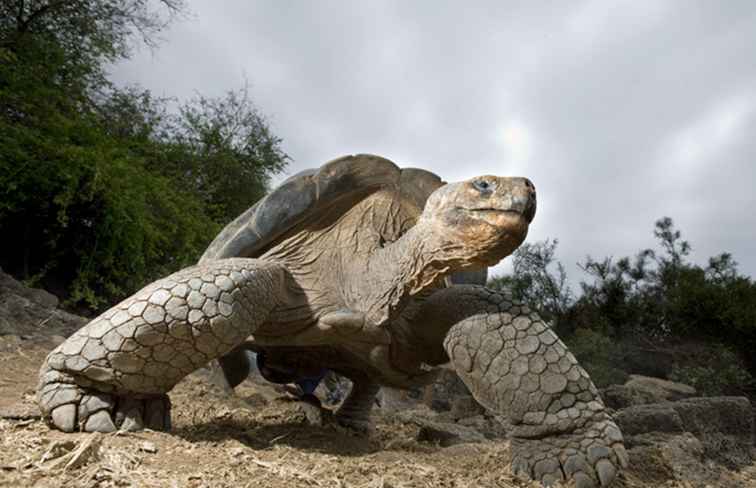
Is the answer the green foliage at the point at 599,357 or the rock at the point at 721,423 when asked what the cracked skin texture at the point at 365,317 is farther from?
the green foliage at the point at 599,357

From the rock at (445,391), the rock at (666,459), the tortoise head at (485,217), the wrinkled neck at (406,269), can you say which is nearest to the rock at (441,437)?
the rock at (666,459)

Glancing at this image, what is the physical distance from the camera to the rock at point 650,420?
9.24 ft

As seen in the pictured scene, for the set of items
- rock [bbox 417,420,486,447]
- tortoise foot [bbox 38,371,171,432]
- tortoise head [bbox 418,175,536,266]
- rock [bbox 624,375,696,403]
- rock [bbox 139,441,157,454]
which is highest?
rock [bbox 624,375,696,403]

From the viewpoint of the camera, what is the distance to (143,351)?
6.07 feet

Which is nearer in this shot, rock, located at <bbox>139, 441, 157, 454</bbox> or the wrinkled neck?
rock, located at <bbox>139, 441, 157, 454</bbox>

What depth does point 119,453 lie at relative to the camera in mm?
1573

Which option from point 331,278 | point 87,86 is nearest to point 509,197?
point 331,278

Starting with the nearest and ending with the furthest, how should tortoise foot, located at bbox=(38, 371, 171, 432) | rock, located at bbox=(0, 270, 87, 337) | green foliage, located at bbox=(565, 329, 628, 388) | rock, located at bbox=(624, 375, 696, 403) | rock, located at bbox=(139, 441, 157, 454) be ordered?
rock, located at bbox=(139, 441, 157, 454) → tortoise foot, located at bbox=(38, 371, 171, 432) → rock, located at bbox=(0, 270, 87, 337) → rock, located at bbox=(624, 375, 696, 403) → green foliage, located at bbox=(565, 329, 628, 388)

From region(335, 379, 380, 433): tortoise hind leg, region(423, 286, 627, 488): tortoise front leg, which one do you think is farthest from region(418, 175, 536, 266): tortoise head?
region(335, 379, 380, 433): tortoise hind leg

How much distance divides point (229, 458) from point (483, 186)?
4.10 feet

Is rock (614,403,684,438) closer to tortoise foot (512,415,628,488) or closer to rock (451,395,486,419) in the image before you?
tortoise foot (512,415,628,488)

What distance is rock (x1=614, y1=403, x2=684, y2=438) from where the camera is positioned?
2818mm

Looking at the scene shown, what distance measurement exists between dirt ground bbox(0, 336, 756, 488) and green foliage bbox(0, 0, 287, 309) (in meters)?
3.81

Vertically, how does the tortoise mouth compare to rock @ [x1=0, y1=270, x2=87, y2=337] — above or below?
above
